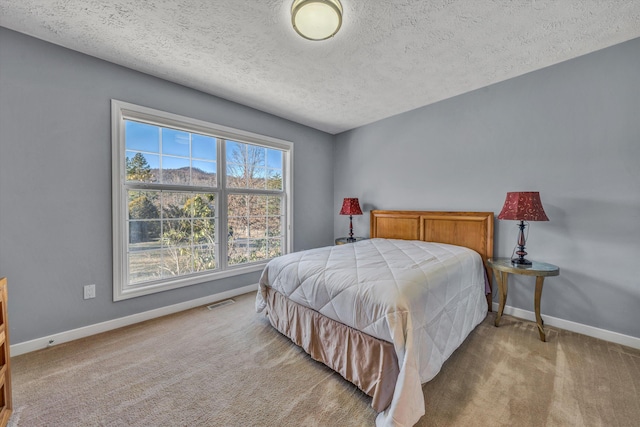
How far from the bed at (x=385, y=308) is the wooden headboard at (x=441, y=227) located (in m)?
0.02

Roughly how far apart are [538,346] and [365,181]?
2.74 metres

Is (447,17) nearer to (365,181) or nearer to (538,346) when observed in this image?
(365,181)

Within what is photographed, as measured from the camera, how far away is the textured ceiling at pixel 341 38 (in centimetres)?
162

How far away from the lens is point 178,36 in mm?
1881

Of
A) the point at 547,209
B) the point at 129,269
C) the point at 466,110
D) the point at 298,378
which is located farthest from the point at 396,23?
the point at 129,269

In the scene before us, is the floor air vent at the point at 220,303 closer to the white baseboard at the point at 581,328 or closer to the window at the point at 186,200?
the window at the point at 186,200

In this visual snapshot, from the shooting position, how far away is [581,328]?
2.16 metres

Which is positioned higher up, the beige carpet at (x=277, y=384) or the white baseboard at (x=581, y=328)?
the white baseboard at (x=581, y=328)

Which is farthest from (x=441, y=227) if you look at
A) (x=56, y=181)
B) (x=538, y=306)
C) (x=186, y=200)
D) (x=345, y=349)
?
(x=56, y=181)

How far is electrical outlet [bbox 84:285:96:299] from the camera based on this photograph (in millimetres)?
2131

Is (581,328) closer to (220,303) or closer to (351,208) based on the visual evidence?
(351,208)

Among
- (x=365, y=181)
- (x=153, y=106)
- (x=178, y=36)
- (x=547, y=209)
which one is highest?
(x=178, y=36)

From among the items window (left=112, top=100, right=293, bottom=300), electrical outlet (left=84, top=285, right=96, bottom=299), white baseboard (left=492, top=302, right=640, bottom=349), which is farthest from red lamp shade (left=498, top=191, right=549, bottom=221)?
electrical outlet (left=84, top=285, right=96, bottom=299)

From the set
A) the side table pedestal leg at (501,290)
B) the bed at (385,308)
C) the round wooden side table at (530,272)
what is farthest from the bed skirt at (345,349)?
the side table pedestal leg at (501,290)
